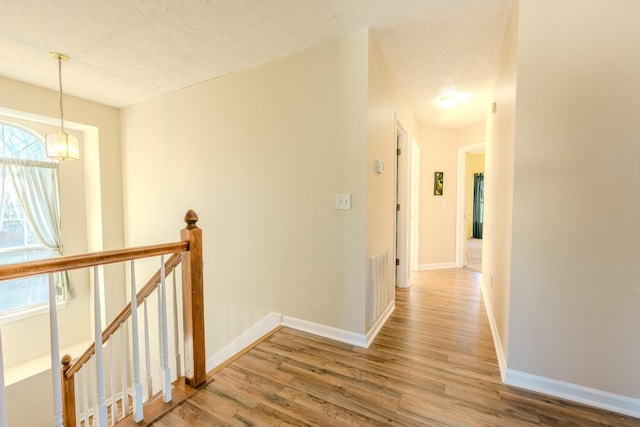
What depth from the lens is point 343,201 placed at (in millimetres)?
2162

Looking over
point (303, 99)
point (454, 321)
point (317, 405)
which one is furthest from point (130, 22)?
point (454, 321)

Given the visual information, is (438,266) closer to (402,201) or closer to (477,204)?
(402,201)

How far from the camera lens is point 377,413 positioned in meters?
1.45

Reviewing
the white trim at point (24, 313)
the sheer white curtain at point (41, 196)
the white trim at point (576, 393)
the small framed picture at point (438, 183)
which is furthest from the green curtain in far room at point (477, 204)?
the white trim at point (24, 313)

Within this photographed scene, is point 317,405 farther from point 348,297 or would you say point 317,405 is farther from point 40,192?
point 40,192

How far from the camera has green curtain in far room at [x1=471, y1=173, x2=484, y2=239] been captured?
26.7ft

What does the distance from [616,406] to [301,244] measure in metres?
2.16

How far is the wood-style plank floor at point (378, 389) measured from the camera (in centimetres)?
141

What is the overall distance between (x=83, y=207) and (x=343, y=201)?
13.0 ft

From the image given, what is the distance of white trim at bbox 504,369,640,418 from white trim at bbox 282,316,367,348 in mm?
983

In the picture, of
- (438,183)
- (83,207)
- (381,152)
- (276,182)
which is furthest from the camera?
(438,183)

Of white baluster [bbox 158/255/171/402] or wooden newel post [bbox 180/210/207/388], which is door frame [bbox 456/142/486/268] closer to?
wooden newel post [bbox 180/210/207/388]

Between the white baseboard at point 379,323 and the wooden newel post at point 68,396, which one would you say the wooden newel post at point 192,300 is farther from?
the white baseboard at point 379,323

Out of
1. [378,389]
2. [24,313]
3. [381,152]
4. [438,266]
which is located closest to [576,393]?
[378,389]
